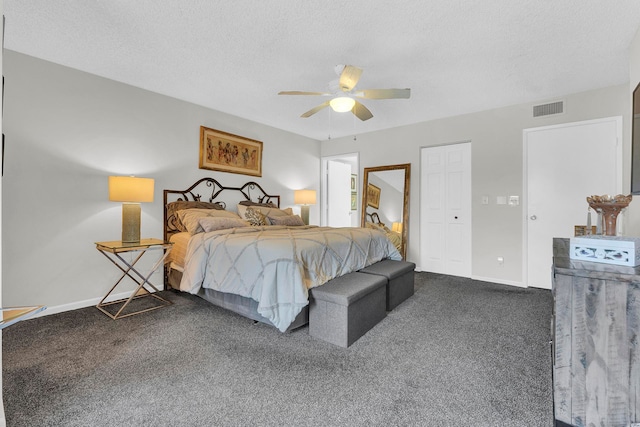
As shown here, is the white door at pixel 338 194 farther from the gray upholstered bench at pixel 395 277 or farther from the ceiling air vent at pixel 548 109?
the ceiling air vent at pixel 548 109

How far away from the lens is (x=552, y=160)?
143 inches

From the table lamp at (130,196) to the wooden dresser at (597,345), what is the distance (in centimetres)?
331

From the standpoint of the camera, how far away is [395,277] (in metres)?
2.95

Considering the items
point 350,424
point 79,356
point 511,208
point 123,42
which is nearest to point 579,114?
point 511,208

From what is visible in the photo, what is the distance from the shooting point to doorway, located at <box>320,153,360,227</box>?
19.9 feet

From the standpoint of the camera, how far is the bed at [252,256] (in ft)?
7.32

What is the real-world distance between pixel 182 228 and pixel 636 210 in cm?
441

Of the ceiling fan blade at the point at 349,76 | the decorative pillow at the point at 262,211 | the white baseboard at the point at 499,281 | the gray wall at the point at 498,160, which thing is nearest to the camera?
the ceiling fan blade at the point at 349,76

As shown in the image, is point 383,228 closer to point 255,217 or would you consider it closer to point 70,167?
point 255,217

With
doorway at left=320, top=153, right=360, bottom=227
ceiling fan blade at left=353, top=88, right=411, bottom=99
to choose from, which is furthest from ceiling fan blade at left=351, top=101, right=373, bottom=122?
doorway at left=320, top=153, right=360, bottom=227

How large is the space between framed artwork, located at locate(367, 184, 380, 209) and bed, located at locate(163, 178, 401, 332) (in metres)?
1.81

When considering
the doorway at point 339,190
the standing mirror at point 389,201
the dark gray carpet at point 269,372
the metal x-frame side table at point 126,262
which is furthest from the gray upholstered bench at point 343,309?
the doorway at point 339,190

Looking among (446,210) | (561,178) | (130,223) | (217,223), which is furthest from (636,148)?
(130,223)

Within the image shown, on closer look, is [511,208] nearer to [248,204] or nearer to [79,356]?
[248,204]
